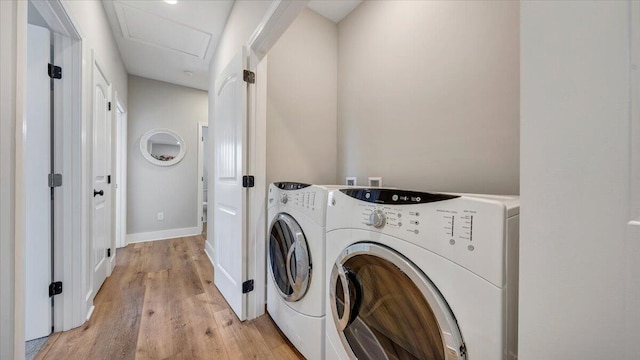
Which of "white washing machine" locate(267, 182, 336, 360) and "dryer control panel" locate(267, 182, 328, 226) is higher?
"dryer control panel" locate(267, 182, 328, 226)

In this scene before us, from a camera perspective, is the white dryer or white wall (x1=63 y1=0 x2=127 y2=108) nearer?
the white dryer

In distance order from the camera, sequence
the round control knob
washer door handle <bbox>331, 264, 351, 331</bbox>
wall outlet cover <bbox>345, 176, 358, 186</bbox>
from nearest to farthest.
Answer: the round control knob, washer door handle <bbox>331, 264, 351, 331</bbox>, wall outlet cover <bbox>345, 176, 358, 186</bbox>

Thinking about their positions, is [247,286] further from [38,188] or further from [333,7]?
[333,7]

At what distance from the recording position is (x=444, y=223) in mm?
625

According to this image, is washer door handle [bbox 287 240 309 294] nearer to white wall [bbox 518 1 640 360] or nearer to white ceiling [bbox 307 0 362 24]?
white wall [bbox 518 1 640 360]

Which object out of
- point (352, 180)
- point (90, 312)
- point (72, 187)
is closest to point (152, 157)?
point (72, 187)

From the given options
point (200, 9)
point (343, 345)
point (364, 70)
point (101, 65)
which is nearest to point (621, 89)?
point (343, 345)

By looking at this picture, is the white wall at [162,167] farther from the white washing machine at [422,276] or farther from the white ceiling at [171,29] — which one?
the white washing machine at [422,276]

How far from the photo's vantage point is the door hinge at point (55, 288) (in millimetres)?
1411

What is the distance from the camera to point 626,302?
292 mm

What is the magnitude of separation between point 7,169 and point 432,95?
6.42 ft

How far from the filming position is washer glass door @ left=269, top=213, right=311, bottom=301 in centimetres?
119

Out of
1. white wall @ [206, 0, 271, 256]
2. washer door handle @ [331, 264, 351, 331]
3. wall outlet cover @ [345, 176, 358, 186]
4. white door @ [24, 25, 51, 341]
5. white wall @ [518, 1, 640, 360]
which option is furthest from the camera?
wall outlet cover @ [345, 176, 358, 186]

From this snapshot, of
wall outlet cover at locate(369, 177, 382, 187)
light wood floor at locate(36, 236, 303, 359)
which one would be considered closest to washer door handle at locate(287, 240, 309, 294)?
light wood floor at locate(36, 236, 303, 359)
